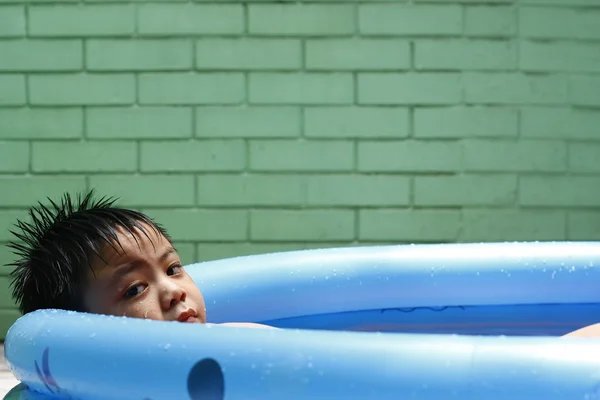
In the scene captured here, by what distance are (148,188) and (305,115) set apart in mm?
699

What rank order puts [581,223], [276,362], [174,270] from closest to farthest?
[276,362] < [174,270] < [581,223]

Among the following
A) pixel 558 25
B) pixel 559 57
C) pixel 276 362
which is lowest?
pixel 276 362

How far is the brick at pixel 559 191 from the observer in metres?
3.49

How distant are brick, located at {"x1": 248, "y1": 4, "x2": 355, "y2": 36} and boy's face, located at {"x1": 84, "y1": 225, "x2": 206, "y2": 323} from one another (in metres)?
1.91

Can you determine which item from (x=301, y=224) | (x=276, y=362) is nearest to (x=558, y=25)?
(x=301, y=224)

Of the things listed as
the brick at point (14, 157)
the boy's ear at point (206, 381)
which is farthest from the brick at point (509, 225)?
the boy's ear at point (206, 381)

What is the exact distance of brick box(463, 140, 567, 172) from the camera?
3467 mm

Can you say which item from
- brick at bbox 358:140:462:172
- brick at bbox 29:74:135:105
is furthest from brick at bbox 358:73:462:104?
brick at bbox 29:74:135:105

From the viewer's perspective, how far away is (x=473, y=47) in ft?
11.3

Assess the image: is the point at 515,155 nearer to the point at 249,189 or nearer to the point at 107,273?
the point at 249,189

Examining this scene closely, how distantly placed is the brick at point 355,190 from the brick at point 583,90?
0.76 meters

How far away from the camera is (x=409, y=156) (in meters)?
3.46

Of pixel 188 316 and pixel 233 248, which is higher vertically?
pixel 188 316

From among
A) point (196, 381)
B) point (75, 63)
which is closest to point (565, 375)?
point (196, 381)
